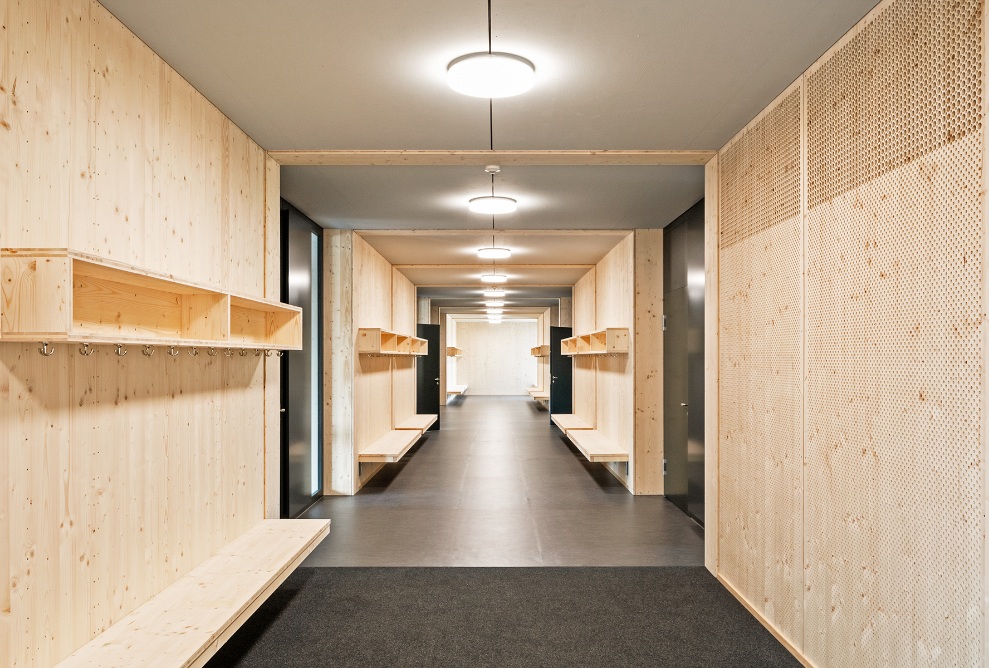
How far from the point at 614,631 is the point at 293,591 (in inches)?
71.1

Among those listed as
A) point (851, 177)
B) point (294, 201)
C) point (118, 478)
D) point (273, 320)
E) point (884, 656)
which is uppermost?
point (294, 201)

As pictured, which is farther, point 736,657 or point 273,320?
point 273,320

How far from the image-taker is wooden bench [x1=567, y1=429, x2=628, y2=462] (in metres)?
6.59

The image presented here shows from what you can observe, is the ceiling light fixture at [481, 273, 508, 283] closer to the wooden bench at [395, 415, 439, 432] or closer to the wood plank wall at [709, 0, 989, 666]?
the wooden bench at [395, 415, 439, 432]

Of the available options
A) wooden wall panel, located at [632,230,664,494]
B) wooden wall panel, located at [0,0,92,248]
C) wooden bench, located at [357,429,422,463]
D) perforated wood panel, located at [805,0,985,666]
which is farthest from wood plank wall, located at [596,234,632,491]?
wooden wall panel, located at [0,0,92,248]

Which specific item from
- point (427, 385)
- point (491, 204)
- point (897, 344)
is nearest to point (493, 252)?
point (491, 204)

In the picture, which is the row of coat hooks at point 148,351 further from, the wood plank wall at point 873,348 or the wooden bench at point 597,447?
the wooden bench at point 597,447

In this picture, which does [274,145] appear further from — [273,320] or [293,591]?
[293,591]

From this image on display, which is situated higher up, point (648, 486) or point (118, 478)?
point (118, 478)

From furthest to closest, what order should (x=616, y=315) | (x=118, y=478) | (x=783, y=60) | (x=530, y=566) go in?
(x=616, y=315), (x=530, y=566), (x=783, y=60), (x=118, y=478)

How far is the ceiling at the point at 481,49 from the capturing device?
94.7 inches

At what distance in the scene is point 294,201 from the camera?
17.5ft


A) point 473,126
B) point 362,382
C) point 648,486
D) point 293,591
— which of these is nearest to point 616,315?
point 648,486

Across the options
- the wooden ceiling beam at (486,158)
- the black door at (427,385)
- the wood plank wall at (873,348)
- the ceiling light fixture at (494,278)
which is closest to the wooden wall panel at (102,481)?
the wooden ceiling beam at (486,158)
